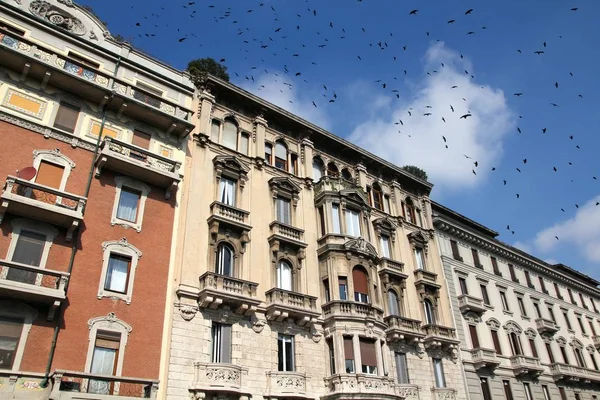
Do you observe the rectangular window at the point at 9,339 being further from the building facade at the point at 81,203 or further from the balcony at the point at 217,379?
the balcony at the point at 217,379

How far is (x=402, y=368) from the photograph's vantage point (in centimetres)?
2955

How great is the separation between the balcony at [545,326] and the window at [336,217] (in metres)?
22.8

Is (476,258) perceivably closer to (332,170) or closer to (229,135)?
(332,170)

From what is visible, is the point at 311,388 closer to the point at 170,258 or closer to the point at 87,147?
the point at 170,258

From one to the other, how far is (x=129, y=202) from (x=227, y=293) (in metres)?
6.43

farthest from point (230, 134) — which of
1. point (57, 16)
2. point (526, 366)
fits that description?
point (526, 366)

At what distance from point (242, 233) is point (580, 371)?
112ft

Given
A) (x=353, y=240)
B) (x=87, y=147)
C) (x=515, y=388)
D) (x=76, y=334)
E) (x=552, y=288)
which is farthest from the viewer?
(x=552, y=288)

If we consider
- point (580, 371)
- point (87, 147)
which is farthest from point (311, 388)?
point (580, 371)

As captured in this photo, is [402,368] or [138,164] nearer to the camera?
[138,164]

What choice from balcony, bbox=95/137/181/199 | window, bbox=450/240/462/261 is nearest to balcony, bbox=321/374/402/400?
balcony, bbox=95/137/181/199

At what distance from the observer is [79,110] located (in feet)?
78.3

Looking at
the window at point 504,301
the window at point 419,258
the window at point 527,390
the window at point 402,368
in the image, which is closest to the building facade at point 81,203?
the window at point 402,368

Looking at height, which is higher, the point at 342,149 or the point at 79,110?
the point at 342,149
